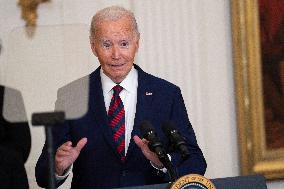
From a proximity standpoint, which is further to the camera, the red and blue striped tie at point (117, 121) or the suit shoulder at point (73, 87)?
the red and blue striped tie at point (117, 121)

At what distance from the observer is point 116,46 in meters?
2.58

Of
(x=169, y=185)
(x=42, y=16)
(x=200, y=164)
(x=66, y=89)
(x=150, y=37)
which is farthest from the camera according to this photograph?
(x=150, y=37)

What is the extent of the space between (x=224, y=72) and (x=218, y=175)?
0.73 m

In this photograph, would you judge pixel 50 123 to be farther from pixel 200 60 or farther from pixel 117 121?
pixel 200 60

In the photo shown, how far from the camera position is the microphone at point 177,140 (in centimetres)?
194

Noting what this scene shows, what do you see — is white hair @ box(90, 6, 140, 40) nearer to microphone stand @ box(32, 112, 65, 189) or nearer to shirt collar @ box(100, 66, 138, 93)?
shirt collar @ box(100, 66, 138, 93)

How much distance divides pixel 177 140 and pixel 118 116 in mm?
692

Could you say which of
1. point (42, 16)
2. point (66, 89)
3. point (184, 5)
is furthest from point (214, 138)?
point (66, 89)

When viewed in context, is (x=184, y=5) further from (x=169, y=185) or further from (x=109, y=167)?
(x=169, y=185)

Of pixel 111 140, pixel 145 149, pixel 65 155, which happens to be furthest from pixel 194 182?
pixel 111 140

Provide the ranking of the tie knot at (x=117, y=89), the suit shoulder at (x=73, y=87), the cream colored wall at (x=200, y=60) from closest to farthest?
the suit shoulder at (x=73, y=87), the tie knot at (x=117, y=89), the cream colored wall at (x=200, y=60)

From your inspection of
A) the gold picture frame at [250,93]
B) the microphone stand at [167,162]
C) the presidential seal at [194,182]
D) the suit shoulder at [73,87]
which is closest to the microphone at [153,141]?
the microphone stand at [167,162]

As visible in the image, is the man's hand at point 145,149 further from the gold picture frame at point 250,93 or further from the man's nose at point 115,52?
the gold picture frame at point 250,93

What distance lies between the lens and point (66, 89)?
2.11 m
